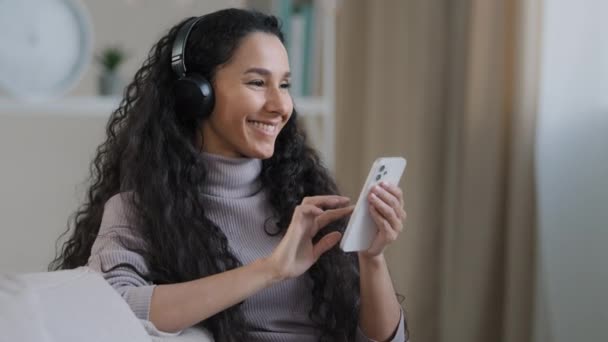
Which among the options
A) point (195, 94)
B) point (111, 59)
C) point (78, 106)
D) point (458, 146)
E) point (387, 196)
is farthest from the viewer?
point (111, 59)

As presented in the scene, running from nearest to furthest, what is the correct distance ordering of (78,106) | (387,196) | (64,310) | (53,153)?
(64,310) → (387,196) → (78,106) → (53,153)

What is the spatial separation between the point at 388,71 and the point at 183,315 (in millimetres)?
1185

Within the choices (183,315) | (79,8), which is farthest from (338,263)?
(79,8)

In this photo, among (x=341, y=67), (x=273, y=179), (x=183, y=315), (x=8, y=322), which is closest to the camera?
(x=8, y=322)

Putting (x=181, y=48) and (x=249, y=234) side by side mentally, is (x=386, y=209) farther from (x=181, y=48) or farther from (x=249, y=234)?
(x=181, y=48)

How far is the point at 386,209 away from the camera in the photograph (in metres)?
1.15

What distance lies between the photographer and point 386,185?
1.16 meters

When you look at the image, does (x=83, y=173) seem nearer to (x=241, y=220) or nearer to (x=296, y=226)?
(x=241, y=220)

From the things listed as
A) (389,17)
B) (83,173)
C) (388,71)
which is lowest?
(83,173)

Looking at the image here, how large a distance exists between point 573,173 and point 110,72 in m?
1.44

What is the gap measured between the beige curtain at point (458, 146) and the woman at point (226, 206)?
52 centimetres

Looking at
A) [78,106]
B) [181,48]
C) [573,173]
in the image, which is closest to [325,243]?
[181,48]

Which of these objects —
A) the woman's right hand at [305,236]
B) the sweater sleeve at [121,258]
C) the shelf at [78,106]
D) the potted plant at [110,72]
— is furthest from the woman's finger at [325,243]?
the potted plant at [110,72]

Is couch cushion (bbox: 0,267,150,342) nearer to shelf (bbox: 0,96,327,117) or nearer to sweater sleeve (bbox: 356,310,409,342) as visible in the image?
sweater sleeve (bbox: 356,310,409,342)
